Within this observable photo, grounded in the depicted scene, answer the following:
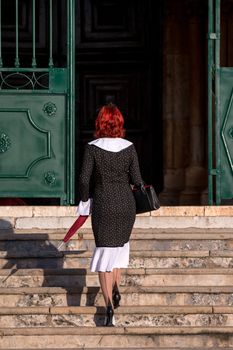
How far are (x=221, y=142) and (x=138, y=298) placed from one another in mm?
2963

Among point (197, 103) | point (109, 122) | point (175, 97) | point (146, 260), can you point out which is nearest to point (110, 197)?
point (109, 122)

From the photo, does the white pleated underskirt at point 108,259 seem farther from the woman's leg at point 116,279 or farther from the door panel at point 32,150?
the door panel at point 32,150

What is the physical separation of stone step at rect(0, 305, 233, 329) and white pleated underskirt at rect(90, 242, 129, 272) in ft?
1.22

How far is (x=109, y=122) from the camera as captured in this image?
11289 mm

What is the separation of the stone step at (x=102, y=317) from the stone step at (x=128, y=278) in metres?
0.65

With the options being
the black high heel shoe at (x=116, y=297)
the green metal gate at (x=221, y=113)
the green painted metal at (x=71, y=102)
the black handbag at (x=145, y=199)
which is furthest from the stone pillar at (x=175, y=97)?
the black high heel shoe at (x=116, y=297)

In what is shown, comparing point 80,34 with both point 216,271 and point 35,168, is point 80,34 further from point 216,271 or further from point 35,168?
point 216,271

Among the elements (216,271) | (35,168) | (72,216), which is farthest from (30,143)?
(216,271)

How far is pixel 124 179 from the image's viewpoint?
37.3ft

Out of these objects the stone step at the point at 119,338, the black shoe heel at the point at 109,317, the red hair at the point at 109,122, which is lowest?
the stone step at the point at 119,338

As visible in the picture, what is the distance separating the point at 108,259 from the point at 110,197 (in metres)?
0.44

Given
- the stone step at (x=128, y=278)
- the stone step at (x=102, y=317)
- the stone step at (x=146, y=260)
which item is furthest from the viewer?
the stone step at (x=146, y=260)

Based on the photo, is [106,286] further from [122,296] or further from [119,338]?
[122,296]

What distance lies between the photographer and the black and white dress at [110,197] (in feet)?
37.0
